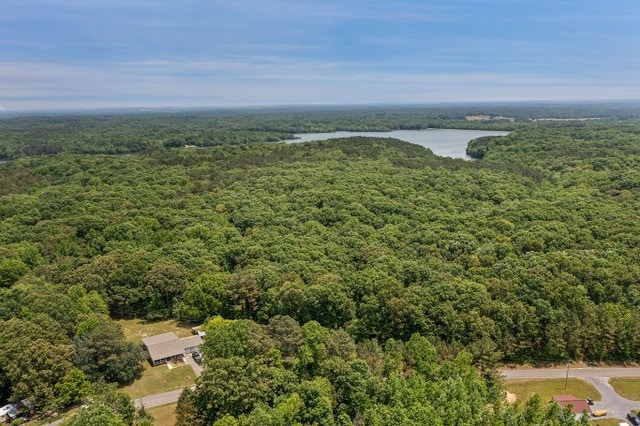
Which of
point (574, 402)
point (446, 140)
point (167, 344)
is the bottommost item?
point (574, 402)

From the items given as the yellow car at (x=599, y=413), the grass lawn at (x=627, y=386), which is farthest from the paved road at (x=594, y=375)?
the yellow car at (x=599, y=413)

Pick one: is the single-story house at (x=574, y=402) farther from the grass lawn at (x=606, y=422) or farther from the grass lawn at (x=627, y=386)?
the grass lawn at (x=627, y=386)

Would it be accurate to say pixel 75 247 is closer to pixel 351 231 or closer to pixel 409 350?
pixel 351 231

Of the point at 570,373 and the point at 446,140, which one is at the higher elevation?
the point at 446,140

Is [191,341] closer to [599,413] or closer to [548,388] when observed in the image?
[548,388]

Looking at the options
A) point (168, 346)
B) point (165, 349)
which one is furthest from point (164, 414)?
point (168, 346)
